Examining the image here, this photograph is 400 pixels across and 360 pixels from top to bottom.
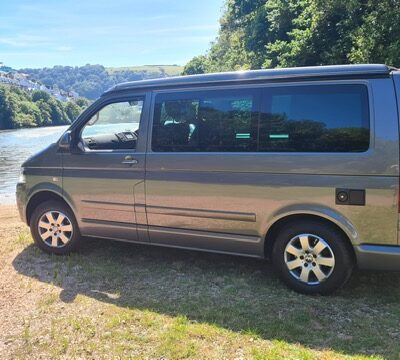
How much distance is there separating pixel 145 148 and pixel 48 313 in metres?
1.91

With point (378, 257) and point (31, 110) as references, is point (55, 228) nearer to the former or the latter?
point (378, 257)

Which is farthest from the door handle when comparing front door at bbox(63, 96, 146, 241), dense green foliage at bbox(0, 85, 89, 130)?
dense green foliage at bbox(0, 85, 89, 130)

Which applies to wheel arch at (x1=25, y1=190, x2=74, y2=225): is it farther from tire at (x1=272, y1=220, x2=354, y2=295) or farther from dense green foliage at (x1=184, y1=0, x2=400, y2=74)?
dense green foliage at (x1=184, y1=0, x2=400, y2=74)

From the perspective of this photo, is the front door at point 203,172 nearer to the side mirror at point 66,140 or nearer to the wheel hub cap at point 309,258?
the wheel hub cap at point 309,258

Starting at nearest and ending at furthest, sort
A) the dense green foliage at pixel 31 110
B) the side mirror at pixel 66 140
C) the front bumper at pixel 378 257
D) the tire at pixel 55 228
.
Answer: the front bumper at pixel 378 257 < the side mirror at pixel 66 140 < the tire at pixel 55 228 < the dense green foliage at pixel 31 110

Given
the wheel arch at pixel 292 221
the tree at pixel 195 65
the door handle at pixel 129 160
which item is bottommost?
the wheel arch at pixel 292 221

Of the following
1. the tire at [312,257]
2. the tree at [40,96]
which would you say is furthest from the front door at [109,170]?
the tree at [40,96]

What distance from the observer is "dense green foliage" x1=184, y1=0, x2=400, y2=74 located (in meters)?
14.0

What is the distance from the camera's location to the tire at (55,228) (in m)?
5.49

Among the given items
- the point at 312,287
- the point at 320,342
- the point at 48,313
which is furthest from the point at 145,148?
the point at 320,342

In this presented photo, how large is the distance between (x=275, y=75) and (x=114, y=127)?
2.12m

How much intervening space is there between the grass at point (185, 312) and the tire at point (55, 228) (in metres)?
0.22

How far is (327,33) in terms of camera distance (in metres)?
17.8

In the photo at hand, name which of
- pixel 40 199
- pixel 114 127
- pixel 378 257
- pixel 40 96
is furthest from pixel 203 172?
pixel 40 96
